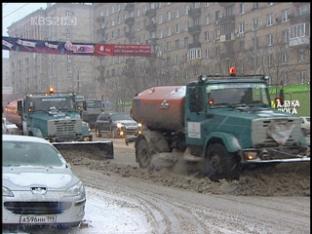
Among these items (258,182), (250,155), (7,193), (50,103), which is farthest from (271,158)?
(50,103)

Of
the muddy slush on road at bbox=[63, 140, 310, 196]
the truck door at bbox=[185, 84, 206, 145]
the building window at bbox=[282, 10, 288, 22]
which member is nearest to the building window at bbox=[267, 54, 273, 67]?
the building window at bbox=[282, 10, 288, 22]

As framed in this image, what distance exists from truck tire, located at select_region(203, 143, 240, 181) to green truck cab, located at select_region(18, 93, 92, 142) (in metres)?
9.71

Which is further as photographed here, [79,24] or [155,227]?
[79,24]

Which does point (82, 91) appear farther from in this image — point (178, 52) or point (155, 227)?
point (155, 227)

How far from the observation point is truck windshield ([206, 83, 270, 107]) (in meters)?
13.6

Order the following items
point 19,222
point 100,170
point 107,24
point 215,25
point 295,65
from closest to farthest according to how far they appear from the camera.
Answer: point 19,222
point 100,170
point 295,65
point 107,24
point 215,25

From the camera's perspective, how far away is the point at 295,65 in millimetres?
44906

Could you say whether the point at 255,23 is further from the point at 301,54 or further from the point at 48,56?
the point at 48,56

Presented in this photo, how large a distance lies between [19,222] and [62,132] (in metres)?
14.4

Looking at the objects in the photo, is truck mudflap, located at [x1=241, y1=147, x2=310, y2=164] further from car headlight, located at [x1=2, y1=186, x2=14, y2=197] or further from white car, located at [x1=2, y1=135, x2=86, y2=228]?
car headlight, located at [x1=2, y1=186, x2=14, y2=197]

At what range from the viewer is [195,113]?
13891mm

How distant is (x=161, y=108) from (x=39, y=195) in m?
7.64

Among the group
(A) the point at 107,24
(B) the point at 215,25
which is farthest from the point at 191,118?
(B) the point at 215,25

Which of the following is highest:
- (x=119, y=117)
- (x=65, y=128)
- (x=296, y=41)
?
(x=296, y=41)
